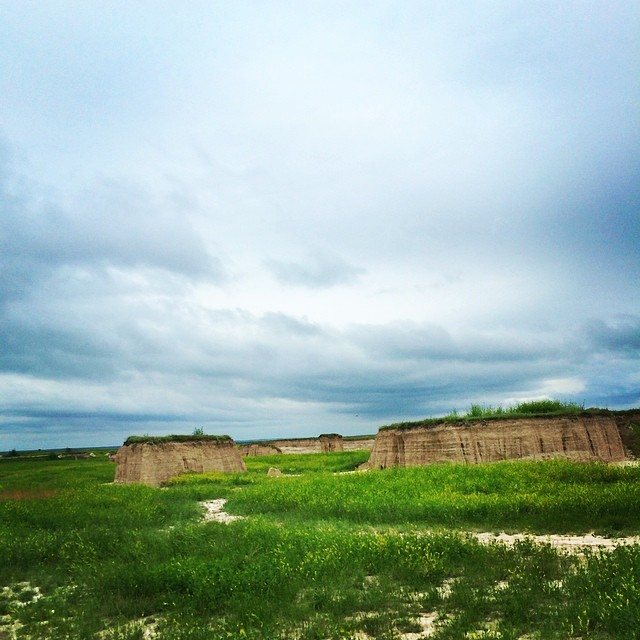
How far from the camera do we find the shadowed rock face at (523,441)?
32.2 m

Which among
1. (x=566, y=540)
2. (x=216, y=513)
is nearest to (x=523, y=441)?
(x=216, y=513)

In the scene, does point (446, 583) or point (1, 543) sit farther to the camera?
point (1, 543)

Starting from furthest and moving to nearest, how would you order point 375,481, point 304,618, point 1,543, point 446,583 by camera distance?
point 375,481 → point 1,543 → point 446,583 → point 304,618

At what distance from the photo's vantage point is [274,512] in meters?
19.0

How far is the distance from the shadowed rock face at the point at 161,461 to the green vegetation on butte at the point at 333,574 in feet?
59.6

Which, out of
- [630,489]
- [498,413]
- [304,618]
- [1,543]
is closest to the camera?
[304,618]

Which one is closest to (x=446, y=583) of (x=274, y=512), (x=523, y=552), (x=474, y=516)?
(x=523, y=552)

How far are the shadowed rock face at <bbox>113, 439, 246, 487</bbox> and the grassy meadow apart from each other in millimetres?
18176

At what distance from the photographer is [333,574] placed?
9359 mm

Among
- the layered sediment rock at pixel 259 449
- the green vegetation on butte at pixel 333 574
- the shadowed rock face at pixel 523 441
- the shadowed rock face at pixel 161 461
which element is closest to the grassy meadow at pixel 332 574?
the green vegetation on butte at pixel 333 574

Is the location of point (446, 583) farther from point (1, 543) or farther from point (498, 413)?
point (498, 413)

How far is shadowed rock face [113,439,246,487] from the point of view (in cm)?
3631

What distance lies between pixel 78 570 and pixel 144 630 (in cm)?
430

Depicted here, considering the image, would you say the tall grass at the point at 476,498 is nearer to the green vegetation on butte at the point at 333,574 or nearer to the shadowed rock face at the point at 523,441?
the green vegetation on butte at the point at 333,574
